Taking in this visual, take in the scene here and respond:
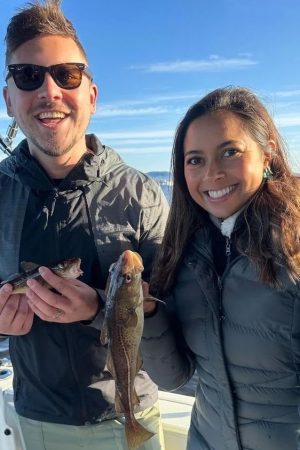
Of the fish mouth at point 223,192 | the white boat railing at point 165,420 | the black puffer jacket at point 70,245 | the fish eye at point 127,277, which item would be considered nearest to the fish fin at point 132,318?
the fish eye at point 127,277

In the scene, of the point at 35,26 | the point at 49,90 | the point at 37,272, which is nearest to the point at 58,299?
the point at 37,272

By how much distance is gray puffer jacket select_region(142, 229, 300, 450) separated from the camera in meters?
2.34

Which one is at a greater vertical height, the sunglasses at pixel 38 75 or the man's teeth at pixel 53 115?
the sunglasses at pixel 38 75

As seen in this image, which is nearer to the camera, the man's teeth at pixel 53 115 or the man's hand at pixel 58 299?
the man's hand at pixel 58 299

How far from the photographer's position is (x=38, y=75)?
2.88m

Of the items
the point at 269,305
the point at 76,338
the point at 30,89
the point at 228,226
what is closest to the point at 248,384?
the point at 269,305

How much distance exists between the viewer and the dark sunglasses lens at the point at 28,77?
2.88 m

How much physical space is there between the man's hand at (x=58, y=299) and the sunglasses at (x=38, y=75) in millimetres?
1233

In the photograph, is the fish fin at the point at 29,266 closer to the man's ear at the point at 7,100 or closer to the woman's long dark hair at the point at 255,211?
the woman's long dark hair at the point at 255,211

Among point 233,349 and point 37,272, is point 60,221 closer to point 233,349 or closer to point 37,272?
point 37,272

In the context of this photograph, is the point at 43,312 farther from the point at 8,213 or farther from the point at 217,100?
the point at 217,100

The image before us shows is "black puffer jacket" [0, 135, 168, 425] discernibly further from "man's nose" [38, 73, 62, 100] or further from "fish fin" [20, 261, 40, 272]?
"man's nose" [38, 73, 62, 100]

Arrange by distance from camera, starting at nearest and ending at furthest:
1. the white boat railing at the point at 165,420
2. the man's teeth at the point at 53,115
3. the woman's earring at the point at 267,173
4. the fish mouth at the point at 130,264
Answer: the fish mouth at the point at 130,264
the woman's earring at the point at 267,173
the man's teeth at the point at 53,115
the white boat railing at the point at 165,420

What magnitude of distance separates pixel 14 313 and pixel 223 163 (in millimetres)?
1561
